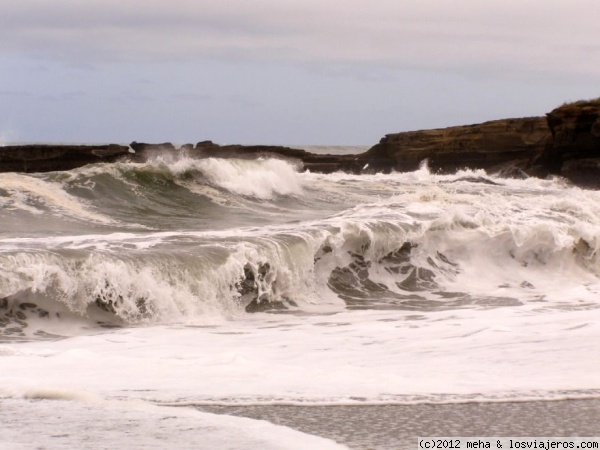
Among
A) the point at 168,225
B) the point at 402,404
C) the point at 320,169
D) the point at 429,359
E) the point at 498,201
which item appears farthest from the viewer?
the point at 320,169

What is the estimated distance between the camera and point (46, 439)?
5.04m

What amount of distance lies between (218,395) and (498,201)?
1200 cm

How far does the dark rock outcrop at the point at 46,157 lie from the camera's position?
1144 inches

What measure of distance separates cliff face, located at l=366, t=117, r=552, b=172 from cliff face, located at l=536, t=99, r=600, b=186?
211 inches

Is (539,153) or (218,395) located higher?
(539,153)

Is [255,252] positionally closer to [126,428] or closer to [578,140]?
[126,428]

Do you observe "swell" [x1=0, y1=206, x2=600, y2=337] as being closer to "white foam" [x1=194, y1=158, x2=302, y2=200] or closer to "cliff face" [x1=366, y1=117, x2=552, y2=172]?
"white foam" [x1=194, y1=158, x2=302, y2=200]

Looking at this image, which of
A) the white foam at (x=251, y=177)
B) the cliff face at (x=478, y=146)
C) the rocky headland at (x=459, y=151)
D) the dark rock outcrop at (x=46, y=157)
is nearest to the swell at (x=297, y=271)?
the white foam at (x=251, y=177)

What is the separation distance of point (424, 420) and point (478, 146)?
3577 centimetres

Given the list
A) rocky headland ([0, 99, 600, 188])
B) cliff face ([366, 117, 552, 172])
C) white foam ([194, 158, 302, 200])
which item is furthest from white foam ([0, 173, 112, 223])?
cliff face ([366, 117, 552, 172])

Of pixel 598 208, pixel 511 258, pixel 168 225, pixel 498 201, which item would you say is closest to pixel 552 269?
pixel 511 258

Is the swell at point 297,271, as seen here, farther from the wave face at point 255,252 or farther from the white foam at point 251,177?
the white foam at point 251,177

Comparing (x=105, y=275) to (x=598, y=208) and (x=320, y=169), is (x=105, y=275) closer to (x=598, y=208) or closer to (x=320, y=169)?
(x=598, y=208)

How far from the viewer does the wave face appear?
10.0m
